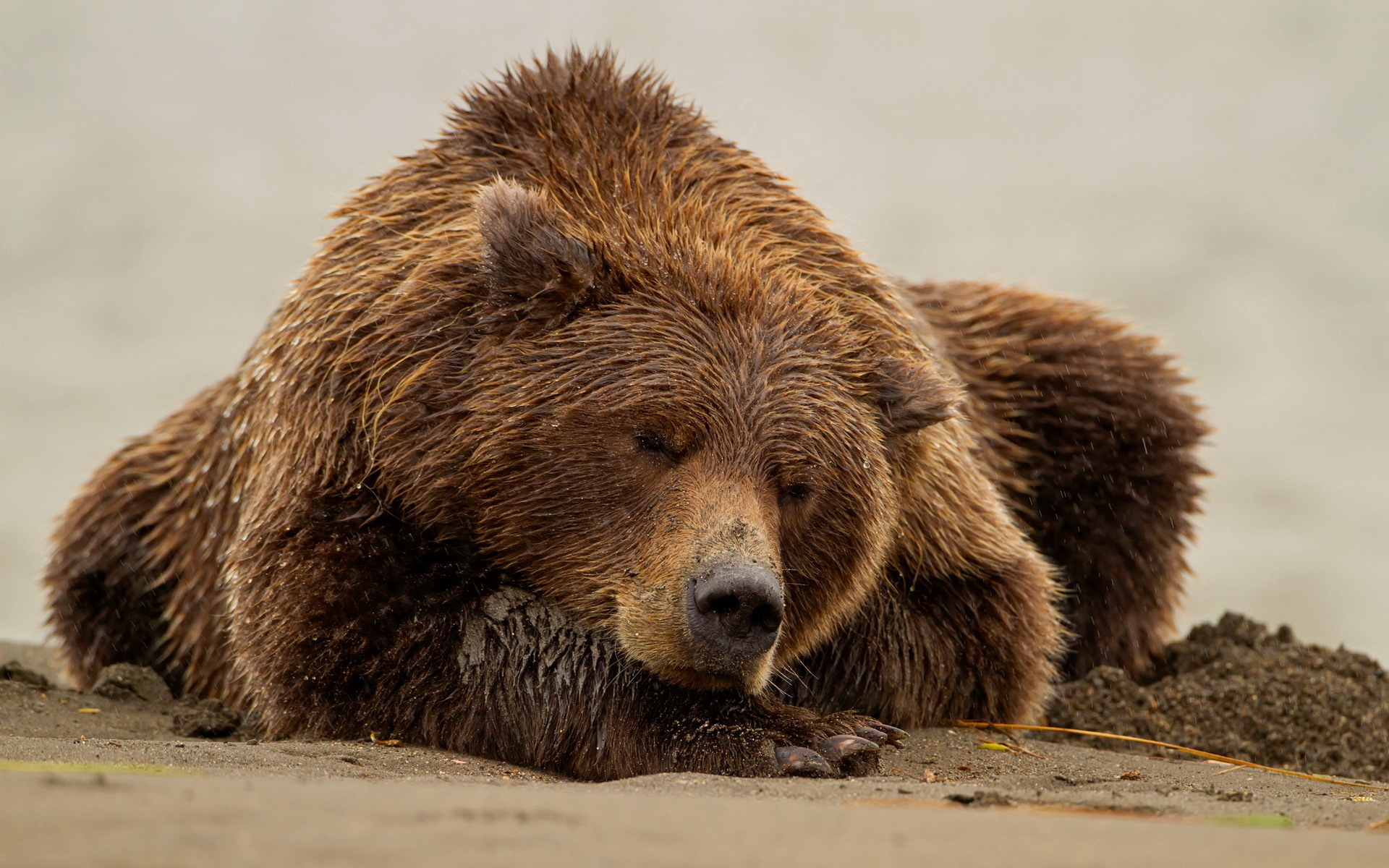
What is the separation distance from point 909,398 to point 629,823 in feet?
10.1

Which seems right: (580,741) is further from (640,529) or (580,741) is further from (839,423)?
(839,423)

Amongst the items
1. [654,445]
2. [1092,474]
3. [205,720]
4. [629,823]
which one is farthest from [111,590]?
[629,823]

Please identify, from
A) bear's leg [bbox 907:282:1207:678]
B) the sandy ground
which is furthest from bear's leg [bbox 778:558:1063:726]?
the sandy ground

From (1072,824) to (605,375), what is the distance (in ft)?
8.49

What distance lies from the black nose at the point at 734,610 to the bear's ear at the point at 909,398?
3.92ft

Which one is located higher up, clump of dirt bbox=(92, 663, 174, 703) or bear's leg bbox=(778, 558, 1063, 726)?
bear's leg bbox=(778, 558, 1063, 726)

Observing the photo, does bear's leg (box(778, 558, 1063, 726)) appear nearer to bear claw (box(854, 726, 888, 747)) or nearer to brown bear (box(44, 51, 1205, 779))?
brown bear (box(44, 51, 1205, 779))

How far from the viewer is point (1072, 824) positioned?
257 cm

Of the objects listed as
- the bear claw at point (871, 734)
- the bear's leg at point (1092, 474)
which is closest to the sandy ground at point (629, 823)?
the bear claw at point (871, 734)

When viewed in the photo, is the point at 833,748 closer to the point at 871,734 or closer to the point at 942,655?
the point at 871,734

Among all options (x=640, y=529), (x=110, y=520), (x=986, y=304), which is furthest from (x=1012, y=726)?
(x=110, y=520)

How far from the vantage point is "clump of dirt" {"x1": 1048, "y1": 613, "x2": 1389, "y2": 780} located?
21.6 feet

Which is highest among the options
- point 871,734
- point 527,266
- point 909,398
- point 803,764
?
point 527,266

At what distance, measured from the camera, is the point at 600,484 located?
4781mm
